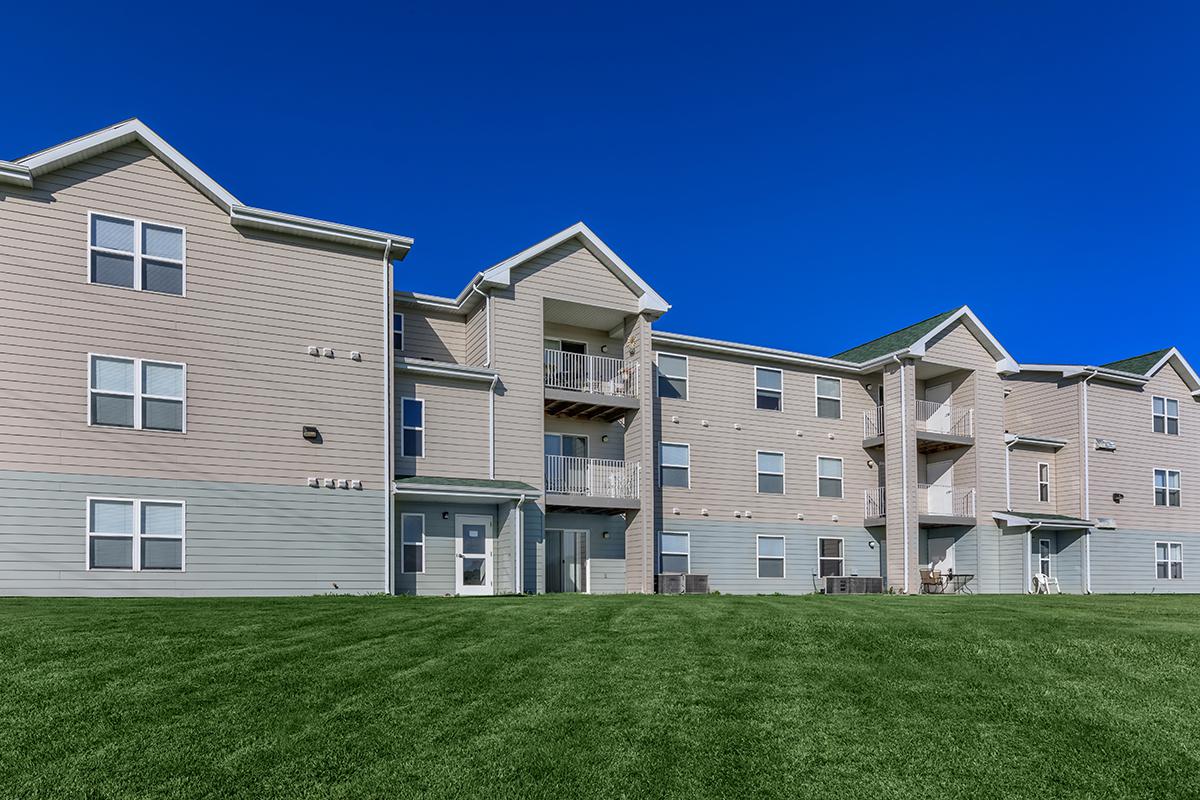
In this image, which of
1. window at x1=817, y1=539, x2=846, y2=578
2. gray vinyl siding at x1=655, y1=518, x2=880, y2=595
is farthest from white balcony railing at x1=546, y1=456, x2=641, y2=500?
window at x1=817, y1=539, x2=846, y2=578

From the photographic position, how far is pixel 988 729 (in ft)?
27.3

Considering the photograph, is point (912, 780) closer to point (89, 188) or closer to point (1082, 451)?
point (89, 188)

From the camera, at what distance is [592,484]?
23797 millimetres

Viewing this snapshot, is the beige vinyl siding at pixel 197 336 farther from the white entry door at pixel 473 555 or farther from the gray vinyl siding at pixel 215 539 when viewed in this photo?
the white entry door at pixel 473 555

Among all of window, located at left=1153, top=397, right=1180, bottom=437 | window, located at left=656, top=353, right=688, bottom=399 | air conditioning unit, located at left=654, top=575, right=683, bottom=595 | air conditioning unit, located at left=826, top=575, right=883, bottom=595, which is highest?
window, located at left=656, top=353, right=688, bottom=399

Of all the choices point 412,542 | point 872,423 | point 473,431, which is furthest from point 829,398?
point 412,542

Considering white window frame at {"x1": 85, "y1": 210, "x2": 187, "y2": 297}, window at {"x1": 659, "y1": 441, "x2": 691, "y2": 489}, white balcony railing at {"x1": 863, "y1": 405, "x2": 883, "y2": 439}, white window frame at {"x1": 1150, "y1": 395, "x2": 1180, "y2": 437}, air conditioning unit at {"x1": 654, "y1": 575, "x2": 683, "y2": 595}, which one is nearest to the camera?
white window frame at {"x1": 85, "y1": 210, "x2": 187, "y2": 297}

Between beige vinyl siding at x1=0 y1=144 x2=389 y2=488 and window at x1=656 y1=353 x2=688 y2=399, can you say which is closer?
beige vinyl siding at x1=0 y1=144 x2=389 y2=488

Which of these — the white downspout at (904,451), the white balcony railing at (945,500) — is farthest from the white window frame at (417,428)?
the white balcony railing at (945,500)

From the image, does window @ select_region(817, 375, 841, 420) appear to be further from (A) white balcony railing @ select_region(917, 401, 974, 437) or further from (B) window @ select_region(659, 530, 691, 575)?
(B) window @ select_region(659, 530, 691, 575)

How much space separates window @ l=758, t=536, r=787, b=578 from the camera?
1063 inches

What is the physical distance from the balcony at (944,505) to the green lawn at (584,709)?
16.4m

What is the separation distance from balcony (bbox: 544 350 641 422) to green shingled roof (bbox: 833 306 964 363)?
9236mm

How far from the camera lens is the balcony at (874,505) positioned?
28703 mm
